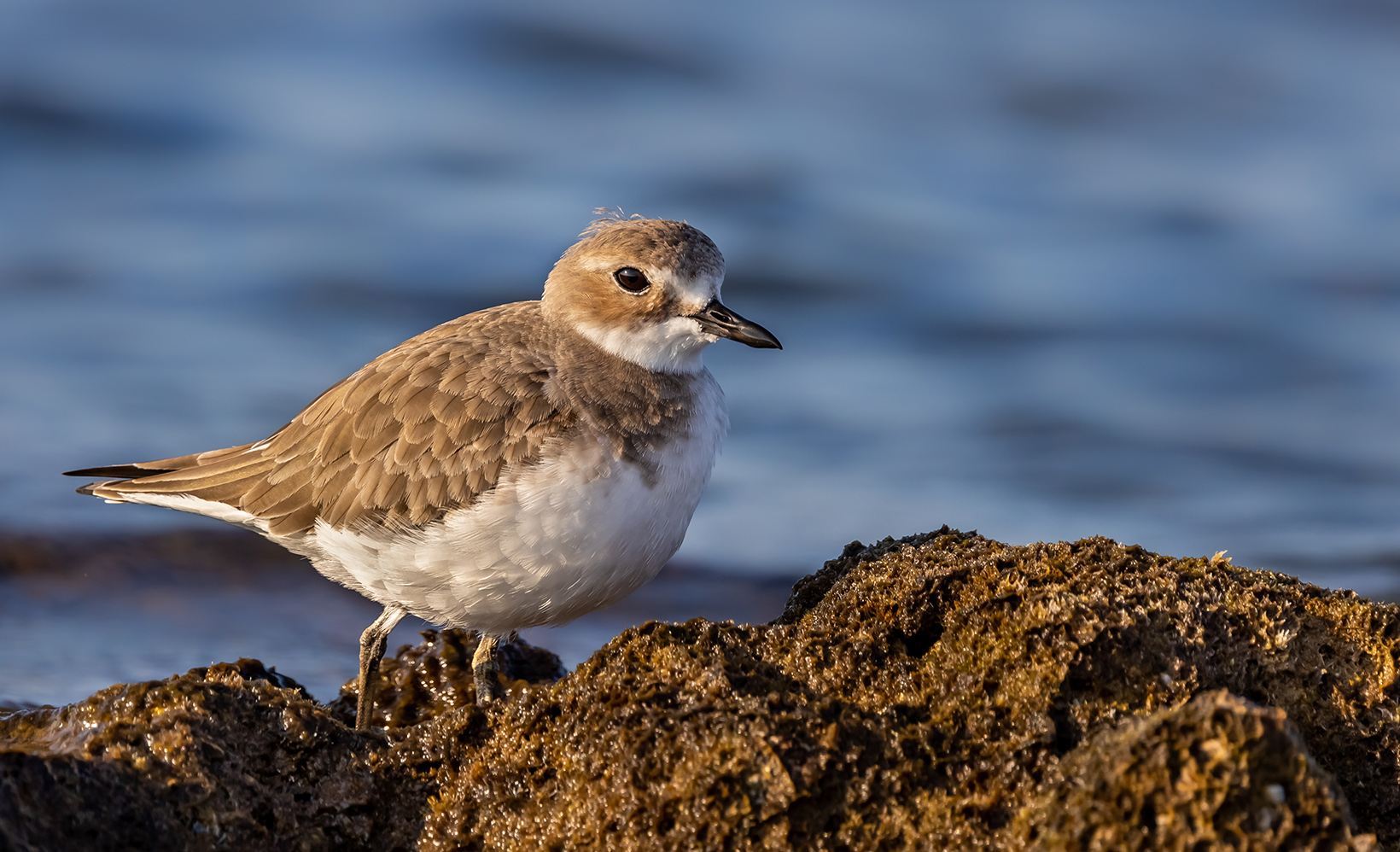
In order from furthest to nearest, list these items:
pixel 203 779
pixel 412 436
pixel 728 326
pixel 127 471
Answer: pixel 127 471
pixel 728 326
pixel 412 436
pixel 203 779

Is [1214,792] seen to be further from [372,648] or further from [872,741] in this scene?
[372,648]

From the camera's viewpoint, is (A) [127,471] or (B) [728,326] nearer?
(B) [728,326]

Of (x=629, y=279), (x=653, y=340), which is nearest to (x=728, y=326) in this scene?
(x=653, y=340)

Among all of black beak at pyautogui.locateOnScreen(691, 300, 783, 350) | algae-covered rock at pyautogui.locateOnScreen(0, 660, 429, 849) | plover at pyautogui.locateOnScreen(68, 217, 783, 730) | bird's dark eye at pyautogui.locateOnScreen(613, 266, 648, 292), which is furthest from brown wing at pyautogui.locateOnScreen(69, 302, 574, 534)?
algae-covered rock at pyautogui.locateOnScreen(0, 660, 429, 849)

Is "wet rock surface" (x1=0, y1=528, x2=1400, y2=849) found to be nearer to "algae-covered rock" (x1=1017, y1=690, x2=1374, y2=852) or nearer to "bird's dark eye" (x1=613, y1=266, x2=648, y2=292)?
"algae-covered rock" (x1=1017, y1=690, x2=1374, y2=852)

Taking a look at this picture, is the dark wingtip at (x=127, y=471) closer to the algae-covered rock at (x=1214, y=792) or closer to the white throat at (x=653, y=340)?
the white throat at (x=653, y=340)

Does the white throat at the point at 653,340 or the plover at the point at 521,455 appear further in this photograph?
the white throat at the point at 653,340

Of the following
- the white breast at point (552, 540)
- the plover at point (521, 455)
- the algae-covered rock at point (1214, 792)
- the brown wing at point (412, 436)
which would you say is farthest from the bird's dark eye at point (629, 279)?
the algae-covered rock at point (1214, 792)
